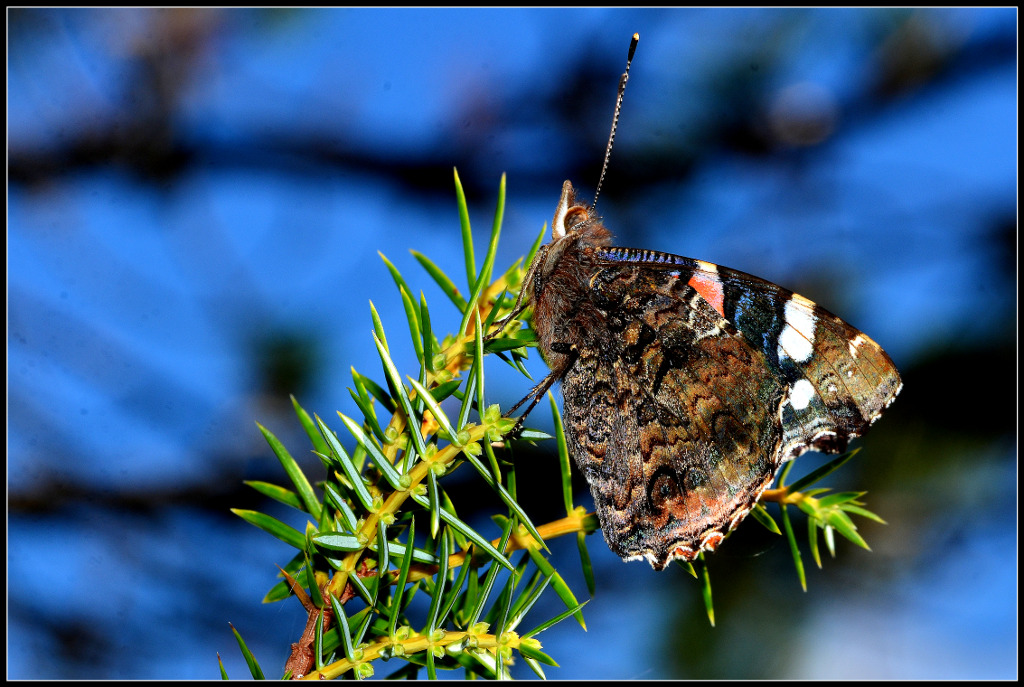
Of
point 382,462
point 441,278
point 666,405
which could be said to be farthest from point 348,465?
point 666,405

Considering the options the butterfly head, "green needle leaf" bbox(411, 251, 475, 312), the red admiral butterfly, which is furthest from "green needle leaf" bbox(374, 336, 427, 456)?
the butterfly head

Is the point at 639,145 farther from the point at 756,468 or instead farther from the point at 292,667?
the point at 292,667

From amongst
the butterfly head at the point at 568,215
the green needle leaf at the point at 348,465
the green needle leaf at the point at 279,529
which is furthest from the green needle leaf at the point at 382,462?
the butterfly head at the point at 568,215

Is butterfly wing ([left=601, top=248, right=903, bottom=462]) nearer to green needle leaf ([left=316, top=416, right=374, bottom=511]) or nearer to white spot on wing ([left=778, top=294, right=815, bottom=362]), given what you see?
white spot on wing ([left=778, top=294, right=815, bottom=362])

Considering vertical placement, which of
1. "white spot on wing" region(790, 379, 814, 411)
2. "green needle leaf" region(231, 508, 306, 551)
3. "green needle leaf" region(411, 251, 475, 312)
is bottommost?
"green needle leaf" region(231, 508, 306, 551)

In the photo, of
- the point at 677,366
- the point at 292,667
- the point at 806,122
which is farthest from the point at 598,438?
the point at 806,122

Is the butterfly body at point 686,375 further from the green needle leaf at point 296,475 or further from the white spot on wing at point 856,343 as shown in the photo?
the green needle leaf at point 296,475
